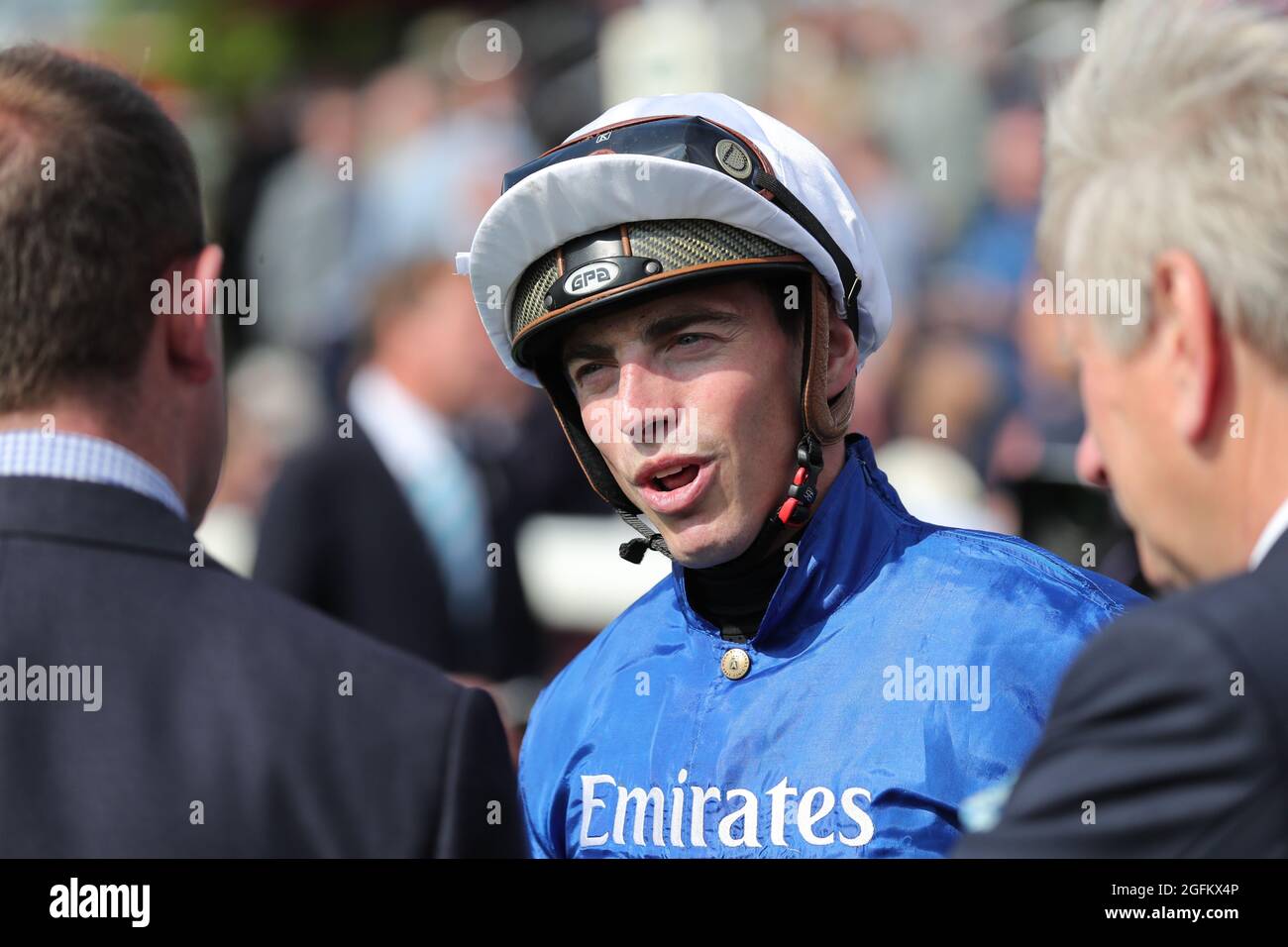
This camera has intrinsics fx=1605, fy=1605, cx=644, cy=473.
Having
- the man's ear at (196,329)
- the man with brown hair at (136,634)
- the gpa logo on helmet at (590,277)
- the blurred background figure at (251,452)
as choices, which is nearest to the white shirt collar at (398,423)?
the blurred background figure at (251,452)

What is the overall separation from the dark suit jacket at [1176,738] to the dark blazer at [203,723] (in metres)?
0.65

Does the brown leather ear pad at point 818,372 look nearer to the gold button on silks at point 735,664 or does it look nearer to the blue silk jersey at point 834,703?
the blue silk jersey at point 834,703

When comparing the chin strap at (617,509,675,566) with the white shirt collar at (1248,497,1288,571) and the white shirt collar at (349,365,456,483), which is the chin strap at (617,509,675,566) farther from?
the white shirt collar at (349,365,456,483)

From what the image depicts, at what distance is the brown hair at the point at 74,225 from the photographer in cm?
195

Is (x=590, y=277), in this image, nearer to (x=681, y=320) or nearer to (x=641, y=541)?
(x=681, y=320)

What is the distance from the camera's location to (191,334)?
83.1 inches

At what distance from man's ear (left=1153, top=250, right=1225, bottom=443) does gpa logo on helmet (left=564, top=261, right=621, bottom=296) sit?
118 centimetres

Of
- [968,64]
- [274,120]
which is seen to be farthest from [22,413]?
[274,120]

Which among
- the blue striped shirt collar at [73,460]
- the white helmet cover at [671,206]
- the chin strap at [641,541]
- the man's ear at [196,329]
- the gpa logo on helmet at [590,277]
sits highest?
the white helmet cover at [671,206]

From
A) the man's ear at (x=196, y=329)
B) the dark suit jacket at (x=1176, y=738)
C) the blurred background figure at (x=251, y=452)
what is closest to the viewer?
the dark suit jacket at (x=1176, y=738)

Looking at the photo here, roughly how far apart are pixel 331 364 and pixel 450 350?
9.27 ft

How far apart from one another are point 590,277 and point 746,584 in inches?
23.4

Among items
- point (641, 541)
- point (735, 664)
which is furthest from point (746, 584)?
point (641, 541)

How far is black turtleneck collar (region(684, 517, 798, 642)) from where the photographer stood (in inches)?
109
